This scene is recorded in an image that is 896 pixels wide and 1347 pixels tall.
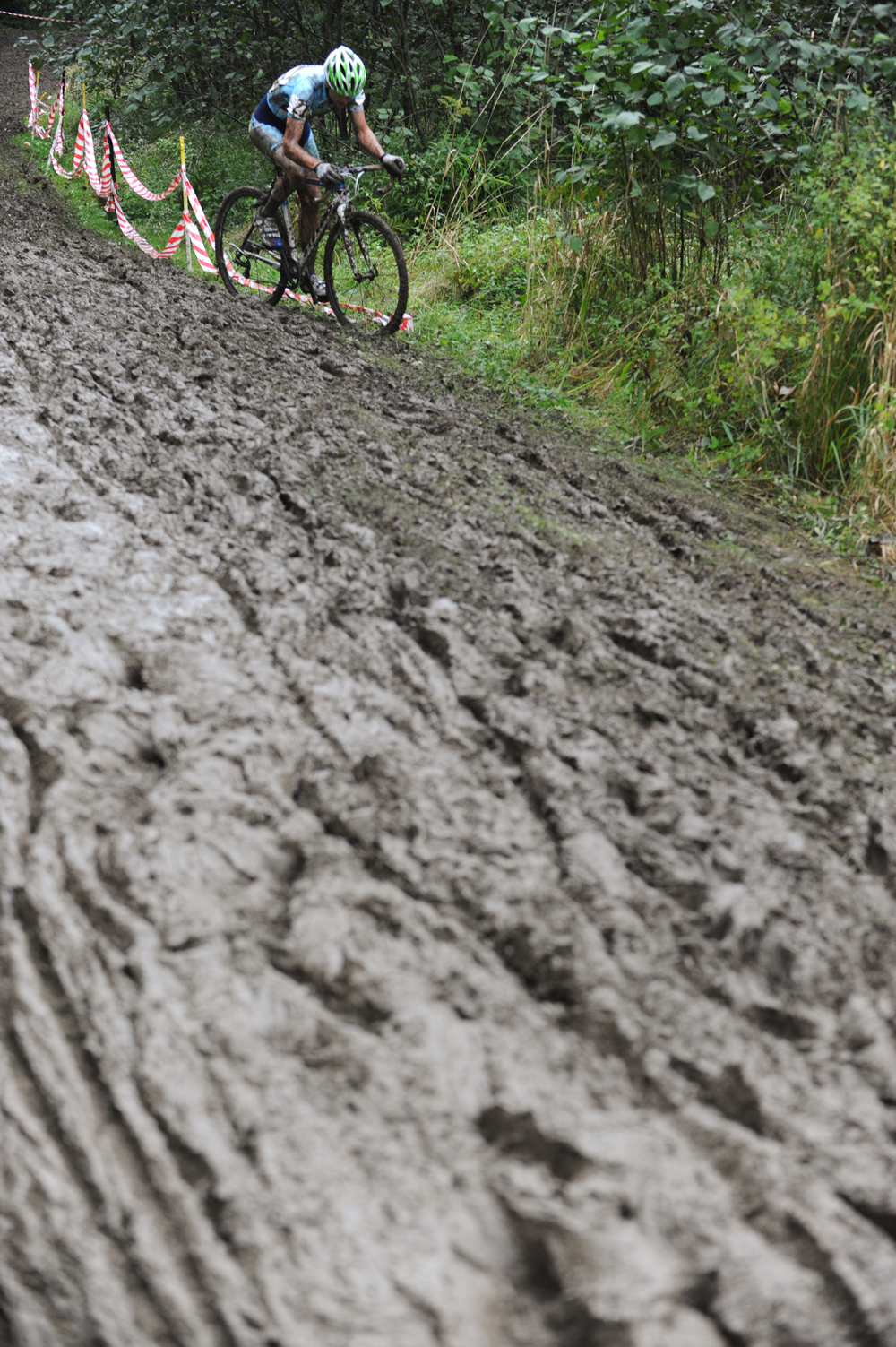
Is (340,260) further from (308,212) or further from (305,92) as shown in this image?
(305,92)

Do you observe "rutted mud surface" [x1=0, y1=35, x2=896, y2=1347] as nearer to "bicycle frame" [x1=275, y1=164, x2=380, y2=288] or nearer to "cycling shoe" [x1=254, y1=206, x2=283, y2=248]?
"bicycle frame" [x1=275, y1=164, x2=380, y2=288]

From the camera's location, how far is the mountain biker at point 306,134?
22.6 ft

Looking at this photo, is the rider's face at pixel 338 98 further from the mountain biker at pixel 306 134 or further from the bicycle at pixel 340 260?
the bicycle at pixel 340 260

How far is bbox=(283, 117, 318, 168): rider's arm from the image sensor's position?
7129mm

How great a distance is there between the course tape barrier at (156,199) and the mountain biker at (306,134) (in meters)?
0.54

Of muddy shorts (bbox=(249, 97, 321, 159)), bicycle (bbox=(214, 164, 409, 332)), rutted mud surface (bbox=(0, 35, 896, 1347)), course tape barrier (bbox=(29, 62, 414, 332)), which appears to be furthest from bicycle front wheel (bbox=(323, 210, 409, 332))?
rutted mud surface (bbox=(0, 35, 896, 1347))

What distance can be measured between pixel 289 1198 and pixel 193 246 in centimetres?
920

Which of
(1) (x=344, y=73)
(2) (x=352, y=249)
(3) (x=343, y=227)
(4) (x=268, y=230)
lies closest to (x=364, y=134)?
(1) (x=344, y=73)

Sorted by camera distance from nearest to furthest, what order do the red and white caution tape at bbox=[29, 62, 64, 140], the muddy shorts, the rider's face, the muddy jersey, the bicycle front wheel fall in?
1. the rider's face
2. the muddy jersey
3. the bicycle front wheel
4. the muddy shorts
5. the red and white caution tape at bbox=[29, 62, 64, 140]

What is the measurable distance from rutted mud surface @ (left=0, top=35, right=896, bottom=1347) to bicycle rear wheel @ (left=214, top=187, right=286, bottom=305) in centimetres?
440

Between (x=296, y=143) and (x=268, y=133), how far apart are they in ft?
1.63

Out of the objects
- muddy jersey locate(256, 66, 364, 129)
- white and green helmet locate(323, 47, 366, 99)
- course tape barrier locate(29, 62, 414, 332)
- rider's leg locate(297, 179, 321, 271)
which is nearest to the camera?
white and green helmet locate(323, 47, 366, 99)

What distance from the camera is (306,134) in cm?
734

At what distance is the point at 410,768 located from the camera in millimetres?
2695
